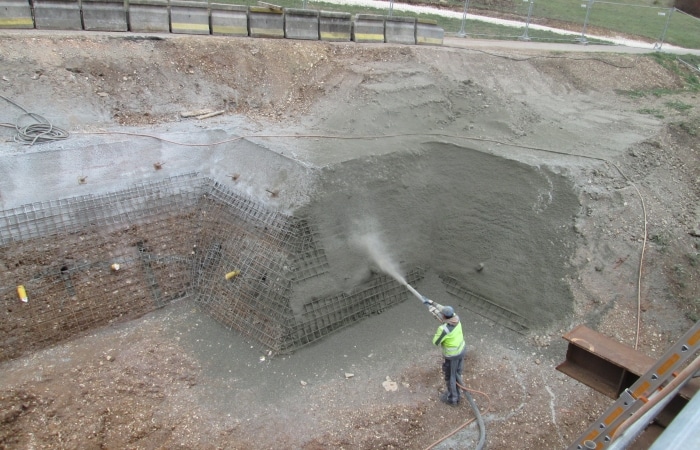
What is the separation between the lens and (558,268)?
10.1 meters

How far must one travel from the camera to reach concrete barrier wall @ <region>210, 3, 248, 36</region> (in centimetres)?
1359

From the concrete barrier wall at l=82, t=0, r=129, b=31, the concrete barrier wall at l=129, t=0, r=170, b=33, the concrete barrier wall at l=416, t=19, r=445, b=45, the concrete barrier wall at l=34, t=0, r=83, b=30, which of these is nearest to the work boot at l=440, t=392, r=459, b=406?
the concrete barrier wall at l=129, t=0, r=170, b=33

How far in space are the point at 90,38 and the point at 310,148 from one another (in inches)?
238

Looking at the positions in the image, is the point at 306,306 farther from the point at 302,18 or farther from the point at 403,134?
the point at 302,18

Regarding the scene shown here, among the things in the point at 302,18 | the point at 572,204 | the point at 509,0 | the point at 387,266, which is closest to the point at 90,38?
the point at 302,18

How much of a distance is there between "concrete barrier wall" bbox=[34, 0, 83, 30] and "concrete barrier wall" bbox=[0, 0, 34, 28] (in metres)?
0.16

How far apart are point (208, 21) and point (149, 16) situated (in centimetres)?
144

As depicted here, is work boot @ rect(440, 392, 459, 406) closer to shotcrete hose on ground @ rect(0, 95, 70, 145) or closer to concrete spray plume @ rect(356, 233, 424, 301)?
concrete spray plume @ rect(356, 233, 424, 301)

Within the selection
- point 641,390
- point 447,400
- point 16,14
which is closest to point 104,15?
point 16,14

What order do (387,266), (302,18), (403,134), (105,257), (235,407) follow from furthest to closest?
(302,18)
(403,134)
(387,266)
(105,257)
(235,407)

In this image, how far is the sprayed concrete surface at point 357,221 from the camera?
8328mm

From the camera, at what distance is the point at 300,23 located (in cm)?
1442

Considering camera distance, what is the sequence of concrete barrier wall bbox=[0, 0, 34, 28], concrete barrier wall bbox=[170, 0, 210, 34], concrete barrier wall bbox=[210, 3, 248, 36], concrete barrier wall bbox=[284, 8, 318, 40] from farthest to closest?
concrete barrier wall bbox=[284, 8, 318, 40] → concrete barrier wall bbox=[210, 3, 248, 36] → concrete barrier wall bbox=[170, 0, 210, 34] → concrete barrier wall bbox=[0, 0, 34, 28]

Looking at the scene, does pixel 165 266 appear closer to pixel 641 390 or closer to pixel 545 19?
pixel 641 390
